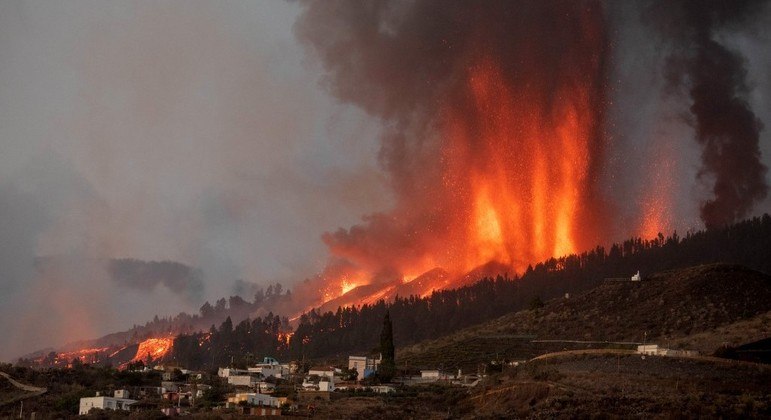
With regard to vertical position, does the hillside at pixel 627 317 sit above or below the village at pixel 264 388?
above

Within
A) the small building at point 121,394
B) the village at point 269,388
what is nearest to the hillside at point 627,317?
the village at point 269,388

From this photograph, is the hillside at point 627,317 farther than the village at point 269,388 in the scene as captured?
Yes

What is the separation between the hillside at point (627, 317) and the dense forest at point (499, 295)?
32.4 feet

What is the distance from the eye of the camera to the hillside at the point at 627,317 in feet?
335

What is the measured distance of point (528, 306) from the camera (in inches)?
5354

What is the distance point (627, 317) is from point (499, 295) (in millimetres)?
45608

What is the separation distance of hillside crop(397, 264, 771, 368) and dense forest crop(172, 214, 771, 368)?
9.88 m

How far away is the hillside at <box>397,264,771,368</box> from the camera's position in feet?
335

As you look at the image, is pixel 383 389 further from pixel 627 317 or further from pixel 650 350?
pixel 627 317

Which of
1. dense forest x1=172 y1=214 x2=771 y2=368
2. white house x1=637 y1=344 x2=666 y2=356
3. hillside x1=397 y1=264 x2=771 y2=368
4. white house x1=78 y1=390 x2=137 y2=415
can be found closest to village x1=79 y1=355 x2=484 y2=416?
white house x1=78 y1=390 x2=137 y2=415

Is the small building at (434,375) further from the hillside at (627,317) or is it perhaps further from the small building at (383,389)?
the small building at (383,389)

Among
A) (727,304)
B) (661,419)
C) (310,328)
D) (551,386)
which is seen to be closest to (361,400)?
(551,386)

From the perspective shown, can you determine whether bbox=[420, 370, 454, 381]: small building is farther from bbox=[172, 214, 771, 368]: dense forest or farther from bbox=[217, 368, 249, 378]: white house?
bbox=[172, 214, 771, 368]: dense forest

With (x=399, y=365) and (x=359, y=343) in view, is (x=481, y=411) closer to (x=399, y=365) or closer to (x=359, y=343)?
(x=399, y=365)
